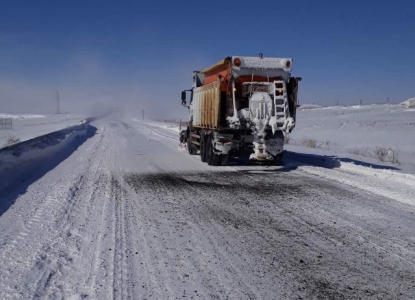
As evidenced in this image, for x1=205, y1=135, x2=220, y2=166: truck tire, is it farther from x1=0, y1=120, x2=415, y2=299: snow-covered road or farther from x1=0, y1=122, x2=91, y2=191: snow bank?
x1=0, y1=122, x2=91, y2=191: snow bank

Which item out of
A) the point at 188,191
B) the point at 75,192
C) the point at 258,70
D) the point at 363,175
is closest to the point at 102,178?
the point at 75,192

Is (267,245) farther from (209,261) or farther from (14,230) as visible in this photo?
(14,230)

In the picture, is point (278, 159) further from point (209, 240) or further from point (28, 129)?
point (28, 129)

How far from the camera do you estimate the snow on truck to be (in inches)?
503

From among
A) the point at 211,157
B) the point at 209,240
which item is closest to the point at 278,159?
the point at 211,157

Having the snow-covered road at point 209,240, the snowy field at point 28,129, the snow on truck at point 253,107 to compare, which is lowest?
the snowy field at point 28,129

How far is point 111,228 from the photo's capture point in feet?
20.1

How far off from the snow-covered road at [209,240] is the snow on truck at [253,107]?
9.37ft

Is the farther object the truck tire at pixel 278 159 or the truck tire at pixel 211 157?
the truck tire at pixel 211 157

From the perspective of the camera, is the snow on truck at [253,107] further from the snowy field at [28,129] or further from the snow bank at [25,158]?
the snowy field at [28,129]

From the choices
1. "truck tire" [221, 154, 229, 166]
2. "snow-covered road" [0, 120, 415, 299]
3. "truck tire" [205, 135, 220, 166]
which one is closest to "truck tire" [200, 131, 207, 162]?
"truck tire" [205, 135, 220, 166]

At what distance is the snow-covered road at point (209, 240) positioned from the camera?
4.12 meters

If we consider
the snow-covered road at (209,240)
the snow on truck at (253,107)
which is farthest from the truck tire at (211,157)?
the snow-covered road at (209,240)

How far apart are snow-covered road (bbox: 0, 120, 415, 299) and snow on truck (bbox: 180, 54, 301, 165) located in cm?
286
